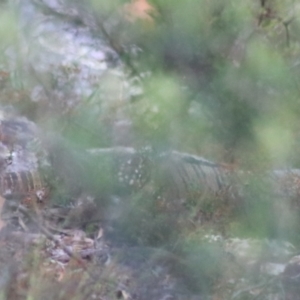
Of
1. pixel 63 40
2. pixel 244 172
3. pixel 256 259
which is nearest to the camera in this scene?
pixel 256 259

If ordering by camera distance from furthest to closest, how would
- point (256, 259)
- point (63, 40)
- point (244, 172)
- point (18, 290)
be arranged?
point (63, 40), point (244, 172), point (256, 259), point (18, 290)

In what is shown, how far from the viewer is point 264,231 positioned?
5.31 feet

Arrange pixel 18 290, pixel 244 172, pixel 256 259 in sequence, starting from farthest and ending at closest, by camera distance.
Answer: pixel 244 172 → pixel 256 259 → pixel 18 290

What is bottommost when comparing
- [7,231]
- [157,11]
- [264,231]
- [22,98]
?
[7,231]

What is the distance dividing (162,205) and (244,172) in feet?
0.72

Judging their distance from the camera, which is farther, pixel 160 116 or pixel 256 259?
pixel 160 116

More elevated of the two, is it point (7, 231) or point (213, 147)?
point (213, 147)

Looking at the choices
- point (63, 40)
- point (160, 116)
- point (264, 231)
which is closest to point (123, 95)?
point (160, 116)

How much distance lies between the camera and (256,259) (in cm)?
154

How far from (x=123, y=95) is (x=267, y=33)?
1.28 ft

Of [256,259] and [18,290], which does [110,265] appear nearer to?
[18,290]

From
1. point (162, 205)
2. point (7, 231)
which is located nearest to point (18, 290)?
point (7, 231)

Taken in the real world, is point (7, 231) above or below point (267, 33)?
below

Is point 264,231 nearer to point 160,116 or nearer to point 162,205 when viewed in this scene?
point 162,205
